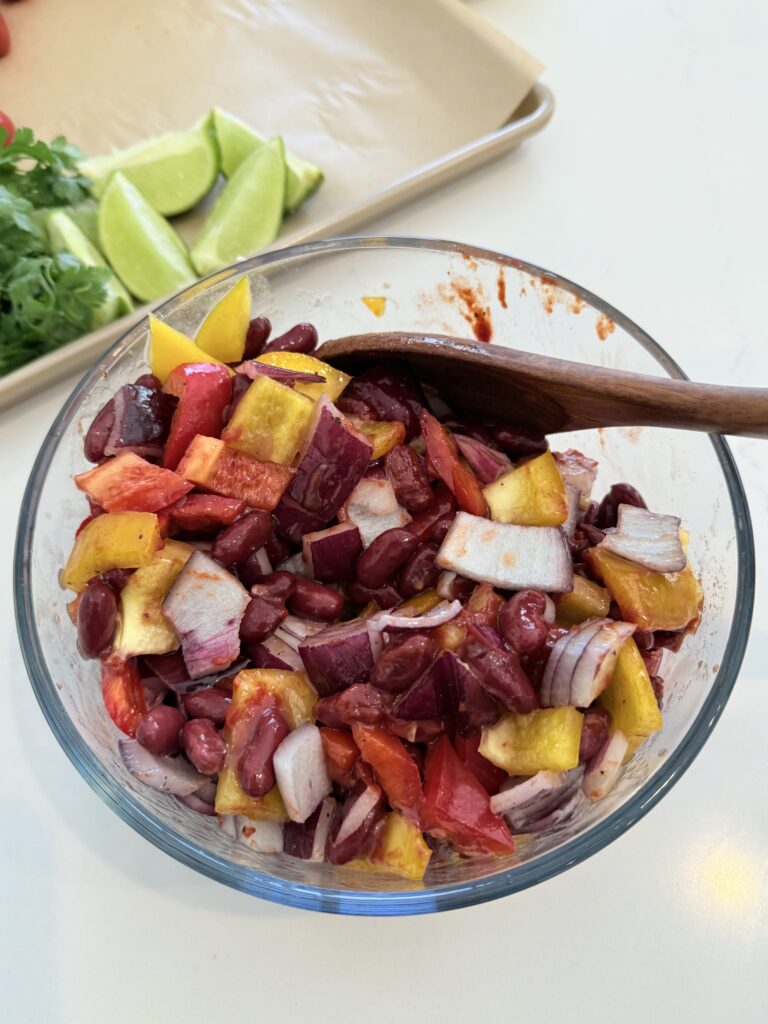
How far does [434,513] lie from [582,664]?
1.21ft

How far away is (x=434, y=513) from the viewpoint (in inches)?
55.8

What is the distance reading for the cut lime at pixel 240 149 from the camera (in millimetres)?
2217

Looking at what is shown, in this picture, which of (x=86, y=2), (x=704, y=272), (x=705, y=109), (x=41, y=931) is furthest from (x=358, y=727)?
(x=86, y=2)

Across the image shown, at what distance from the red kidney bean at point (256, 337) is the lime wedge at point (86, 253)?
566 millimetres

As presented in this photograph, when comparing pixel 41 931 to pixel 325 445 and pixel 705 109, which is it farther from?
pixel 705 109

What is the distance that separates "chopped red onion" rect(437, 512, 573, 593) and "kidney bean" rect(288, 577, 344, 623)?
182 mm

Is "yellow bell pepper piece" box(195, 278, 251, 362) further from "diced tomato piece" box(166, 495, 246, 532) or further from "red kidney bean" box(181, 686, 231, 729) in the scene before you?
"red kidney bean" box(181, 686, 231, 729)

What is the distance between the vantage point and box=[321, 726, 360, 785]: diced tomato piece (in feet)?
4.03

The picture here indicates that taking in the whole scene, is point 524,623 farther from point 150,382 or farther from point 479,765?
point 150,382

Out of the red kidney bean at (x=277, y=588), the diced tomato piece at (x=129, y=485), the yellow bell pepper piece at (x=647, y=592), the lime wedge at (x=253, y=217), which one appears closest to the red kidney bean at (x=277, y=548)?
the red kidney bean at (x=277, y=588)

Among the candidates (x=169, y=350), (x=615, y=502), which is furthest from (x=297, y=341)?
(x=615, y=502)

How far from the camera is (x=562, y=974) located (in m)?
1.40

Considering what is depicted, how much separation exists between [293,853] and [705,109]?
2.33m

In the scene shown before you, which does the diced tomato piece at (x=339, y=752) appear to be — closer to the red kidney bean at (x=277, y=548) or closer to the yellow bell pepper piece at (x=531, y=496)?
the red kidney bean at (x=277, y=548)
